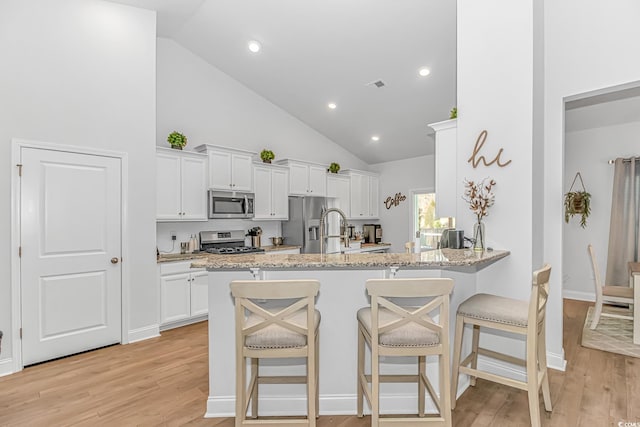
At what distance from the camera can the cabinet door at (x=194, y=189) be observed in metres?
4.56

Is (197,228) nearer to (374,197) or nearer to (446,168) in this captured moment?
(446,168)

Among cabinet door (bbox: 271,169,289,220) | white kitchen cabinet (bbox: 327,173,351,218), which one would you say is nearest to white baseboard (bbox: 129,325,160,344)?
cabinet door (bbox: 271,169,289,220)

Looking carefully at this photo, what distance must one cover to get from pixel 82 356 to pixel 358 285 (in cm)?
300

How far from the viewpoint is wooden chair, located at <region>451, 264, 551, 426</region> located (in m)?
2.01

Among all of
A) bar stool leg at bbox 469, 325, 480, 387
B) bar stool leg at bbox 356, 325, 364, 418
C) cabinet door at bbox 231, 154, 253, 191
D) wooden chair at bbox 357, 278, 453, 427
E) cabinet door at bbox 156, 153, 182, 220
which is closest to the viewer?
wooden chair at bbox 357, 278, 453, 427

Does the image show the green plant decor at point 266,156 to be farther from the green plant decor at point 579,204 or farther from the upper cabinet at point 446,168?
the green plant decor at point 579,204

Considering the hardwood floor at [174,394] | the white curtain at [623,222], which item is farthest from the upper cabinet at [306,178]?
the white curtain at [623,222]

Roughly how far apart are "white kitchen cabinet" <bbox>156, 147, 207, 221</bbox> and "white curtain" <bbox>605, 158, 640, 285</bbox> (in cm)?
591

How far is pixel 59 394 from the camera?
2643mm

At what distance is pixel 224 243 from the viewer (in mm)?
5301

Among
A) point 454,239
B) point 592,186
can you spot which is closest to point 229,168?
point 454,239

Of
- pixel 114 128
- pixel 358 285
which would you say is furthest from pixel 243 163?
pixel 358 285

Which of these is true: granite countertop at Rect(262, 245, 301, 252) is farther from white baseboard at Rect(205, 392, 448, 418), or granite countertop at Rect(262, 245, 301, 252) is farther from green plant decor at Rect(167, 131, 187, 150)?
white baseboard at Rect(205, 392, 448, 418)

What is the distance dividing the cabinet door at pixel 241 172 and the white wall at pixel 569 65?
12.5 ft
